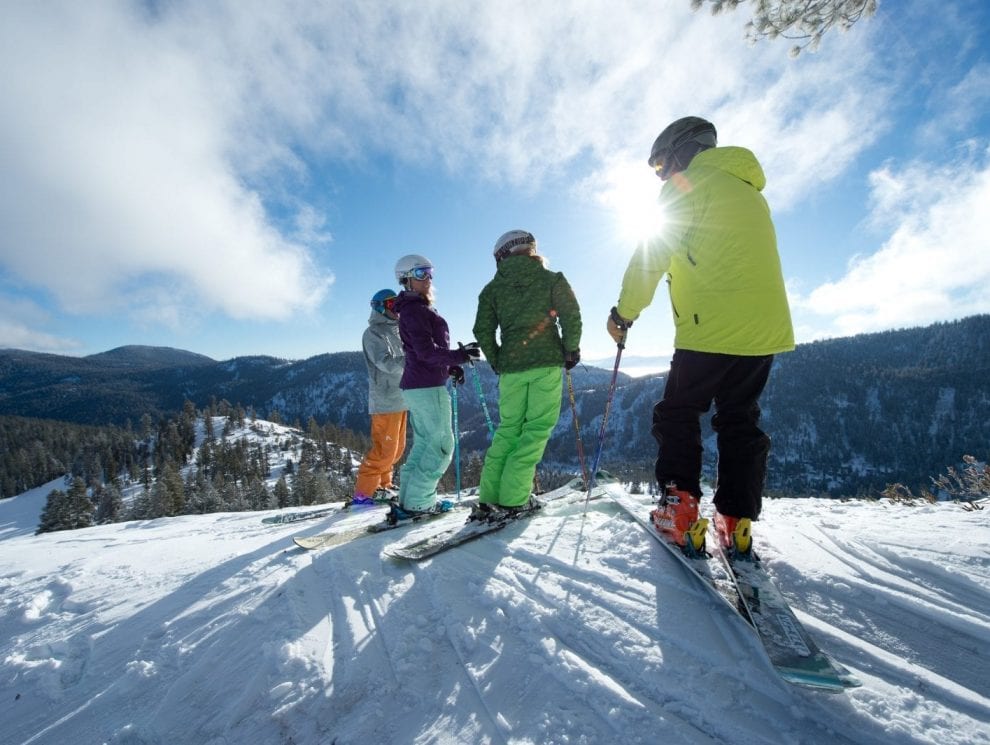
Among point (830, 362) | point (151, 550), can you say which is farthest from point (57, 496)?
point (830, 362)

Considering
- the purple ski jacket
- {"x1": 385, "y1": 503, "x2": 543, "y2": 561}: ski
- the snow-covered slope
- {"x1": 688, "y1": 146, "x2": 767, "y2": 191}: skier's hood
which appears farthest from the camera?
the purple ski jacket

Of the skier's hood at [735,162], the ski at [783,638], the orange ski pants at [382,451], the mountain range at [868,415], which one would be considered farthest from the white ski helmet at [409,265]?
the mountain range at [868,415]

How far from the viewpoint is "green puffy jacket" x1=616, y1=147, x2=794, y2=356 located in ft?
9.44

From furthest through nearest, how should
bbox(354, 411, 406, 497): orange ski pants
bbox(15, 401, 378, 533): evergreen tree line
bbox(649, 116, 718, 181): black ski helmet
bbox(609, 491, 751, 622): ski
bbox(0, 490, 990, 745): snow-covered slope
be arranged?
bbox(15, 401, 378, 533): evergreen tree line, bbox(354, 411, 406, 497): orange ski pants, bbox(649, 116, 718, 181): black ski helmet, bbox(609, 491, 751, 622): ski, bbox(0, 490, 990, 745): snow-covered slope

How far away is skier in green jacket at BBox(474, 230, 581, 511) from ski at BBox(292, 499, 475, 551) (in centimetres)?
63

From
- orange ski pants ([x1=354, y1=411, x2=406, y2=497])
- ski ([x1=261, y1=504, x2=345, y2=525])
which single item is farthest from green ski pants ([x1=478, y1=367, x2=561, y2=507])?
ski ([x1=261, y1=504, x2=345, y2=525])

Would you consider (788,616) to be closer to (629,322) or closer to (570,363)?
(629,322)

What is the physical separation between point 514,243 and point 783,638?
11.8ft

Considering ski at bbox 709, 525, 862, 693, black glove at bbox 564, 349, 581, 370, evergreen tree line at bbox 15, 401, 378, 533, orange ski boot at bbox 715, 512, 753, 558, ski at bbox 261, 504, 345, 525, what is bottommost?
evergreen tree line at bbox 15, 401, 378, 533

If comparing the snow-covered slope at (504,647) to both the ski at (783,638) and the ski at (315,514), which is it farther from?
the ski at (315,514)

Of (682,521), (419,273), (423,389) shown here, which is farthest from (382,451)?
(682,521)

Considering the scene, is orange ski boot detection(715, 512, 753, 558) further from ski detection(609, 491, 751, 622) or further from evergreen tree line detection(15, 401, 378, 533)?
evergreen tree line detection(15, 401, 378, 533)

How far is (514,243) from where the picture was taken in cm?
442

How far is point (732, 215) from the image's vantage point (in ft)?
9.55
